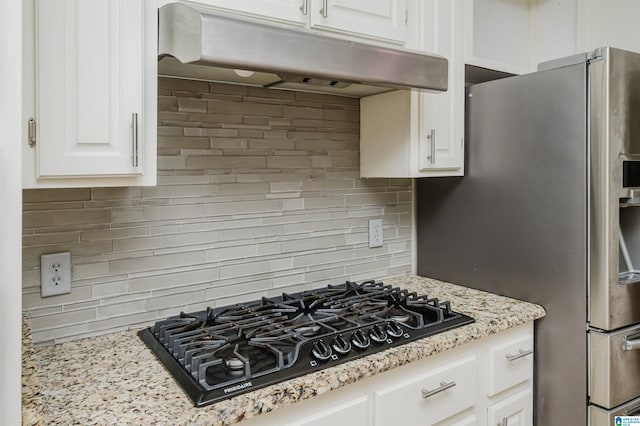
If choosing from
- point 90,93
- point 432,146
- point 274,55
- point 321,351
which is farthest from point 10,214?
point 432,146

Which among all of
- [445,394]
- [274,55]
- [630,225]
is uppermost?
[274,55]

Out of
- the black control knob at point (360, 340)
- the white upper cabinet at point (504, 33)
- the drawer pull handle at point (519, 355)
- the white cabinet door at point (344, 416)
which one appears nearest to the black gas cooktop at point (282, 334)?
the black control knob at point (360, 340)

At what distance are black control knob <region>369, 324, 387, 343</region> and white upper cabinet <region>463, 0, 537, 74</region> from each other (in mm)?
1374

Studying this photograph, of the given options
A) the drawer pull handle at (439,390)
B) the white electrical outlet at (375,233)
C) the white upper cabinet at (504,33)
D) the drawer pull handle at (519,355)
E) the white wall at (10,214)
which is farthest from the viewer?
the white upper cabinet at (504,33)

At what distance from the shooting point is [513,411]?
1621mm

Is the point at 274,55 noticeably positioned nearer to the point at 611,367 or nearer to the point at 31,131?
the point at 31,131

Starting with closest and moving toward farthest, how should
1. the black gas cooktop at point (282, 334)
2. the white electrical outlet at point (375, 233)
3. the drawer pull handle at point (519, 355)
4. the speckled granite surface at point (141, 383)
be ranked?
1. the speckled granite surface at point (141, 383)
2. the black gas cooktop at point (282, 334)
3. the drawer pull handle at point (519, 355)
4. the white electrical outlet at point (375, 233)

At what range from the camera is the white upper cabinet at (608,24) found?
6.70ft

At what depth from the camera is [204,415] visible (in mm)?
948

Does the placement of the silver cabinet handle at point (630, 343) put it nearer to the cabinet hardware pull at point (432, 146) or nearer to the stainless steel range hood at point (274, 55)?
the cabinet hardware pull at point (432, 146)

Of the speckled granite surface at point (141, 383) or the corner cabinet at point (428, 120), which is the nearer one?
the speckled granite surface at point (141, 383)

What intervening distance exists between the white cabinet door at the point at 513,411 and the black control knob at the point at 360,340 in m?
0.59

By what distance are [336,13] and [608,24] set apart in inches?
57.7

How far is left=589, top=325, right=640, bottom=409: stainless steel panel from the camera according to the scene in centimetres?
149
